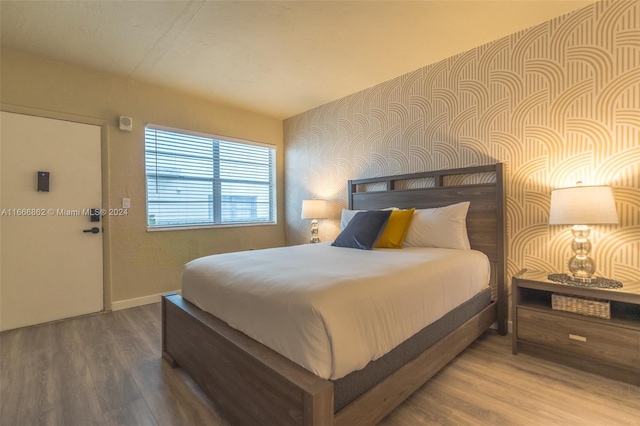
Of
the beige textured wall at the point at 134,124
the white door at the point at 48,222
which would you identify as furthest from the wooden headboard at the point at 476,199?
the white door at the point at 48,222

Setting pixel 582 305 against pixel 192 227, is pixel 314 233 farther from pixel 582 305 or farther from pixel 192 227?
pixel 582 305

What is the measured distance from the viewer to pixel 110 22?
2178 mm

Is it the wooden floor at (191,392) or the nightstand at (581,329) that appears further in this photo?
the nightstand at (581,329)

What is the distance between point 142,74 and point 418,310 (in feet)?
11.2

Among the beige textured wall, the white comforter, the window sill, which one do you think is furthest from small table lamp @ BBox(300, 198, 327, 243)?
the white comforter

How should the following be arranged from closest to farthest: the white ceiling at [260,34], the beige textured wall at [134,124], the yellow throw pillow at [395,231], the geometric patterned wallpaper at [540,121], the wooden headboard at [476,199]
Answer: the geometric patterned wallpaper at [540,121] → the white ceiling at [260,34] → the wooden headboard at [476,199] → the yellow throw pillow at [395,231] → the beige textured wall at [134,124]

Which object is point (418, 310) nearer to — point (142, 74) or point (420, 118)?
point (420, 118)

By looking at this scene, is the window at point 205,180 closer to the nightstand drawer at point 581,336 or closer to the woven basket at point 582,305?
the nightstand drawer at point 581,336

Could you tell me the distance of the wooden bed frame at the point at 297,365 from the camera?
3.52 feet

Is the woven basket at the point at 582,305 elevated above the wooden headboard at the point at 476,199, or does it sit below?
below

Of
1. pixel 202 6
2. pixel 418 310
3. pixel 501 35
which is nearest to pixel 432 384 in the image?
pixel 418 310

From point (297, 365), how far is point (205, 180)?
10.4 ft

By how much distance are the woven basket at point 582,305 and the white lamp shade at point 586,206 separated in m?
→ 0.49

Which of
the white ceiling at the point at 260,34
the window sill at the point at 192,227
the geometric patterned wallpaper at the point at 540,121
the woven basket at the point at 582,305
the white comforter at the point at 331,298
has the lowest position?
the woven basket at the point at 582,305
